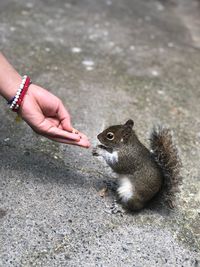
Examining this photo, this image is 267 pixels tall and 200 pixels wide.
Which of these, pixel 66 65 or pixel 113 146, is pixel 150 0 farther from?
pixel 113 146

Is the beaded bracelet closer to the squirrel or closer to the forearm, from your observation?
the forearm

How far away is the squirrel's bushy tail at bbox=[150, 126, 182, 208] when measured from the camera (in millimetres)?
1702

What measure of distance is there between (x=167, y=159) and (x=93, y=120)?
0.77m

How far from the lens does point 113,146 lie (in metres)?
1.81

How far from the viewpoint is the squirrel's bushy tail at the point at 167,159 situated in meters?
1.70

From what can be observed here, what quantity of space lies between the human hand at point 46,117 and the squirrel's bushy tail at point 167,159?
0.93 feet

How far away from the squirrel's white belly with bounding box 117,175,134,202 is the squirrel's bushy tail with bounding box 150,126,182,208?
0.13m

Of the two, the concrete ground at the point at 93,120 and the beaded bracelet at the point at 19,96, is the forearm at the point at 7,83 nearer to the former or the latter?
the beaded bracelet at the point at 19,96

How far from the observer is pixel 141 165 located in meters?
1.75

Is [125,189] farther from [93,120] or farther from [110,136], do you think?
[93,120]

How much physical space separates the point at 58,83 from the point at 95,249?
1316 millimetres

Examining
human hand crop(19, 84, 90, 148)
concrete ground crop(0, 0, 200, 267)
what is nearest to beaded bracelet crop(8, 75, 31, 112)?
human hand crop(19, 84, 90, 148)

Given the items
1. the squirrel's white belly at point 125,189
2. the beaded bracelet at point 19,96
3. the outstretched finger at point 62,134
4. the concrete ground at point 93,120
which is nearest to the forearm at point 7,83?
the beaded bracelet at point 19,96

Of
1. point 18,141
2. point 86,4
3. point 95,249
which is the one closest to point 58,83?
point 18,141
